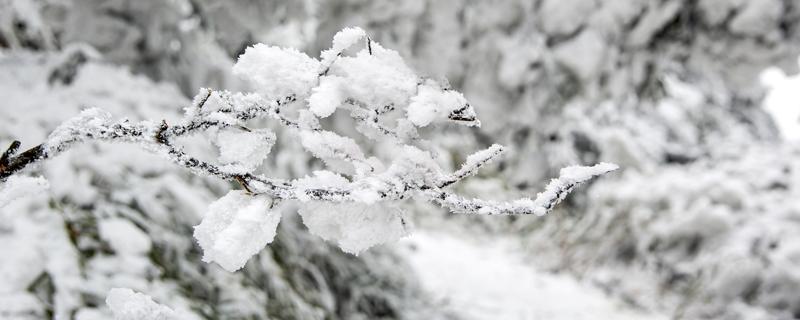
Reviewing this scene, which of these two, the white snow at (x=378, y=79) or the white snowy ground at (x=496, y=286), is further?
the white snowy ground at (x=496, y=286)

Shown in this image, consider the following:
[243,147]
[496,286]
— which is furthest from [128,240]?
[496,286]

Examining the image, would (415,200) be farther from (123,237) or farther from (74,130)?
(123,237)

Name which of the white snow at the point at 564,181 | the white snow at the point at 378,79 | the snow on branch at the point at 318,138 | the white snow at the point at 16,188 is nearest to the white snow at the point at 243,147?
the snow on branch at the point at 318,138

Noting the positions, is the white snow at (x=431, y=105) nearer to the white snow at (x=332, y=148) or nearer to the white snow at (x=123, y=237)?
the white snow at (x=332, y=148)

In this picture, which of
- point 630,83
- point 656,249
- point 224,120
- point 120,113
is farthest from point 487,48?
point 224,120

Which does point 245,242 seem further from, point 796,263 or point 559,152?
point 559,152

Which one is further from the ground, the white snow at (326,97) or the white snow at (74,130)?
the white snow at (326,97)
